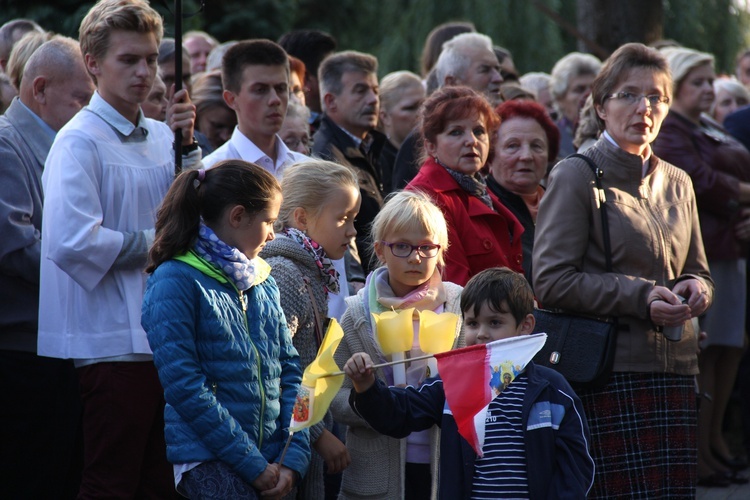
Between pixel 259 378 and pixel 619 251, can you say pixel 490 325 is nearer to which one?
pixel 259 378

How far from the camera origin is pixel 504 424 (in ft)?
11.1

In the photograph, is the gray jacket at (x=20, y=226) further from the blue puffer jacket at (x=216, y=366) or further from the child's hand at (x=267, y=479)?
the child's hand at (x=267, y=479)

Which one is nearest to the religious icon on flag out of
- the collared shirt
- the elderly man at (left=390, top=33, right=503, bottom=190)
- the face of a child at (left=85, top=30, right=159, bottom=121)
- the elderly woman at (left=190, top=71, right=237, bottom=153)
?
the face of a child at (left=85, top=30, right=159, bottom=121)

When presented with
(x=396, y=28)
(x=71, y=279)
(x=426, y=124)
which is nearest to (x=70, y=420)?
(x=71, y=279)

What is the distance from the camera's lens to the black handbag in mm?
4277

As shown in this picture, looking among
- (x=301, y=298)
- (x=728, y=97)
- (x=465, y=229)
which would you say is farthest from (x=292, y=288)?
(x=728, y=97)

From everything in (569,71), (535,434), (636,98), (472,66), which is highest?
(569,71)

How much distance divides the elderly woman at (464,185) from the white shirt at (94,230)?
1.22m

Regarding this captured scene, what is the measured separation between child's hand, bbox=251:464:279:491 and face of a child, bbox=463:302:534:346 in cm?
77

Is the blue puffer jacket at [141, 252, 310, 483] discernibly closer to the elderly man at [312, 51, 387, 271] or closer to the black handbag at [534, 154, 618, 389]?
the black handbag at [534, 154, 618, 389]

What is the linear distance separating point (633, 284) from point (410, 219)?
3.21 ft

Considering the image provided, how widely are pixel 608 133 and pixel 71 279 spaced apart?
234 cm

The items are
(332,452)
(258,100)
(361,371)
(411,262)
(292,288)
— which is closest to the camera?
(361,371)

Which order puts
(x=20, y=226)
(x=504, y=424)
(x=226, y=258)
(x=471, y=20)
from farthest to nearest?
(x=471, y=20) → (x=20, y=226) → (x=226, y=258) → (x=504, y=424)
